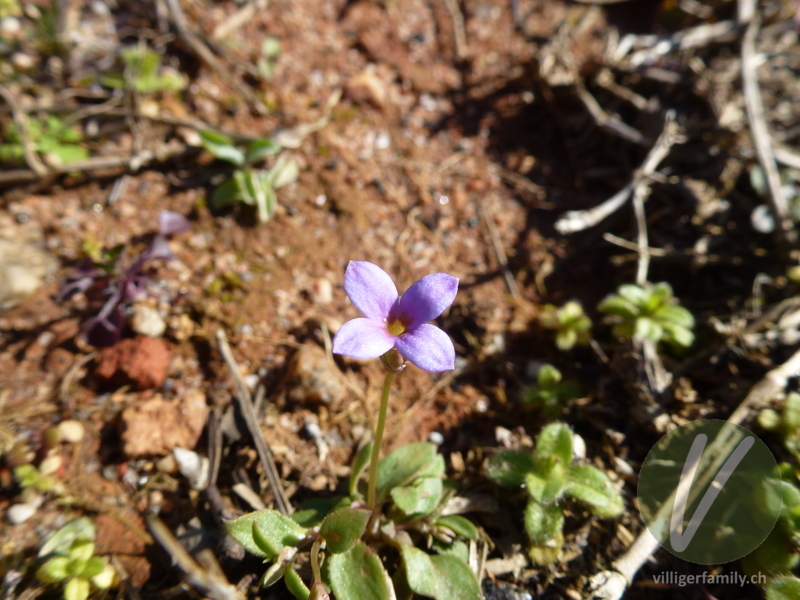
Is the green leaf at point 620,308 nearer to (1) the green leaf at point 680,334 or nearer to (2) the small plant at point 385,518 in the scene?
(1) the green leaf at point 680,334

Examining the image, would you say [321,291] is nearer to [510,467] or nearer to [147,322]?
[147,322]

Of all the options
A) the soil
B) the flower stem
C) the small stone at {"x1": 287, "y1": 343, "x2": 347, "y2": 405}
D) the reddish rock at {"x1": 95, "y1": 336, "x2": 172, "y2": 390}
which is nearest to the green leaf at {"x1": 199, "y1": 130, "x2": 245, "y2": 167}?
the soil

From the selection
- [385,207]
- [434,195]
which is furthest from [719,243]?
[385,207]

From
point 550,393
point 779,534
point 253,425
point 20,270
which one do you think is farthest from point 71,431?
point 779,534

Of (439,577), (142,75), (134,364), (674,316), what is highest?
(142,75)

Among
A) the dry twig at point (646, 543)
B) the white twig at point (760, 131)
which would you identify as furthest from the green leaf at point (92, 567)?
the white twig at point (760, 131)

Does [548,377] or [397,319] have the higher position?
[397,319]
